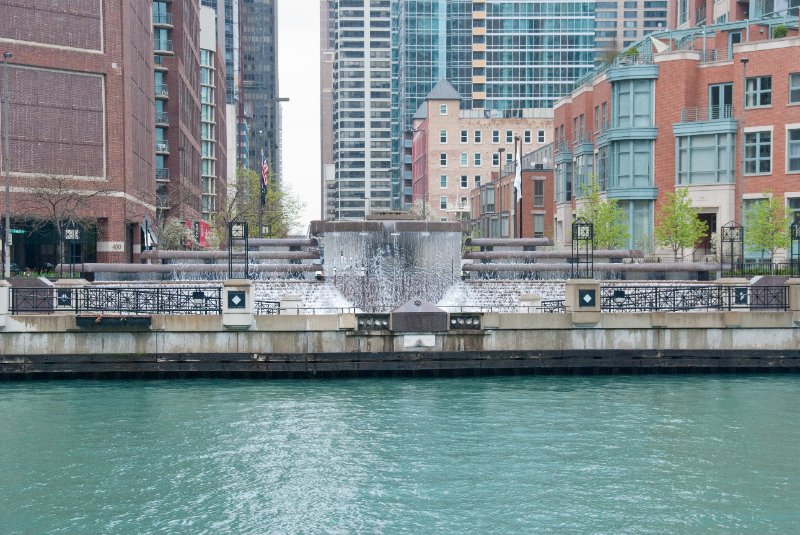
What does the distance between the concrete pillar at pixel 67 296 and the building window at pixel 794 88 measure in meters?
43.0

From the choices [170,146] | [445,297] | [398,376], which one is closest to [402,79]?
[170,146]

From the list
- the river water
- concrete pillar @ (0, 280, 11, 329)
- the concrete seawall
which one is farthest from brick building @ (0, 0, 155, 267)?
the river water

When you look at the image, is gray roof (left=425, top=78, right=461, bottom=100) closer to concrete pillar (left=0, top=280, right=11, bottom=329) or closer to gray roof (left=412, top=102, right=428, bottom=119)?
gray roof (left=412, top=102, right=428, bottom=119)

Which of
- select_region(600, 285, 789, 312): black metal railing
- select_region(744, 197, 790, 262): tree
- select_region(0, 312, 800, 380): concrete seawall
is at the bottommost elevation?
select_region(0, 312, 800, 380): concrete seawall

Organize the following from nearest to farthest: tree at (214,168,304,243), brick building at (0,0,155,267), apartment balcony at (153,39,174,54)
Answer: brick building at (0,0,155,267) < tree at (214,168,304,243) < apartment balcony at (153,39,174,54)

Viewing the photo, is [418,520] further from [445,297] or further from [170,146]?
[170,146]

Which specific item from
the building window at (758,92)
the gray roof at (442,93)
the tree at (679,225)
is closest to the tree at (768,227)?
the tree at (679,225)

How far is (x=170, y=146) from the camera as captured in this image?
107 m

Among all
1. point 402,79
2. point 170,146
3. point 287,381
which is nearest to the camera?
point 287,381

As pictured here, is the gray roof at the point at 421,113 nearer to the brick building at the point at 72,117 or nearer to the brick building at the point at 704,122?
the brick building at the point at 704,122

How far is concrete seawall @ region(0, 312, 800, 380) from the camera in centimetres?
3431

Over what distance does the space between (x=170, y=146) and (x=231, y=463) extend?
87.4 m

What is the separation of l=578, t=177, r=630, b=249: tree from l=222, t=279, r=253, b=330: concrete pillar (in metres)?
34.6

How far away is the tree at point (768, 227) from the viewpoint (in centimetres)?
5831
